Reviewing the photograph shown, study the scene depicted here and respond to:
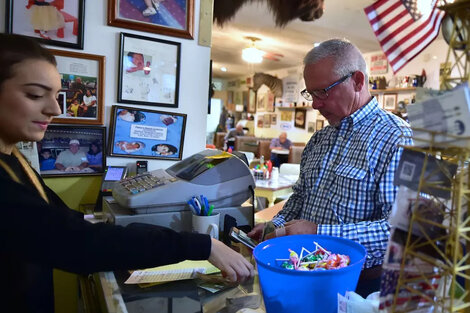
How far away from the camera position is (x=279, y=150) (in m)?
6.88

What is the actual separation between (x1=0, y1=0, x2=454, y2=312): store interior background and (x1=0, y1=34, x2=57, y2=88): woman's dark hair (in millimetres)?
784

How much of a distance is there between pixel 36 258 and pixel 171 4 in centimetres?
136

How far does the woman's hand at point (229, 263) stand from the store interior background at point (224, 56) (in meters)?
0.99

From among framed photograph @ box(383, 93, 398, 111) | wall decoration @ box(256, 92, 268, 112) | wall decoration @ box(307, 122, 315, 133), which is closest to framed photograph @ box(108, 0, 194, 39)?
framed photograph @ box(383, 93, 398, 111)

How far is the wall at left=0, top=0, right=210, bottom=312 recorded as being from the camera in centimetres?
155

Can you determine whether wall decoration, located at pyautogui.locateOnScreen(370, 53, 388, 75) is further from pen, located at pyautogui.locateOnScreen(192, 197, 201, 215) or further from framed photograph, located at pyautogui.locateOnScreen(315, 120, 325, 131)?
pen, located at pyautogui.locateOnScreen(192, 197, 201, 215)

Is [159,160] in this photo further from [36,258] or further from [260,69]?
[260,69]

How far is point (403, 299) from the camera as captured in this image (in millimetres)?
490

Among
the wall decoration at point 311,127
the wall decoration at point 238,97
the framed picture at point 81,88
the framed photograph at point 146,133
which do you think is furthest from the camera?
the wall decoration at point 238,97

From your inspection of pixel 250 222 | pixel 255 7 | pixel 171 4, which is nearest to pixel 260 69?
pixel 255 7

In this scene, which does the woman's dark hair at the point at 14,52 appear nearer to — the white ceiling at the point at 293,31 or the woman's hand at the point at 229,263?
the woman's hand at the point at 229,263

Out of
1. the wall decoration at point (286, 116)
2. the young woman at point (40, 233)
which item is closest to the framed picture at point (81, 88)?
the young woman at point (40, 233)

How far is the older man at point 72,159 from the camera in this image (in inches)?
61.4

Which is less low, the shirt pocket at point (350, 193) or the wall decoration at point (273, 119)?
the wall decoration at point (273, 119)
